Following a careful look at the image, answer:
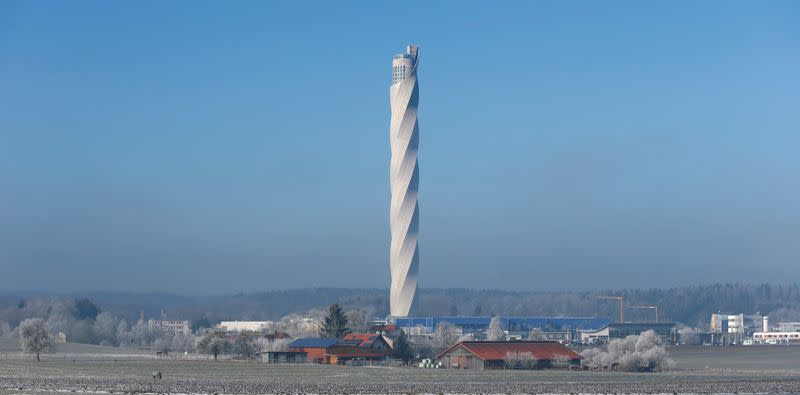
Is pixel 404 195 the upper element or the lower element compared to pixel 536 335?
upper

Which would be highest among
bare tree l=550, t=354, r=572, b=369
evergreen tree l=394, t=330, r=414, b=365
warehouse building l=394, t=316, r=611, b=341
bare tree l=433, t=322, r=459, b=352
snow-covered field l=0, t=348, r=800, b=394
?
warehouse building l=394, t=316, r=611, b=341

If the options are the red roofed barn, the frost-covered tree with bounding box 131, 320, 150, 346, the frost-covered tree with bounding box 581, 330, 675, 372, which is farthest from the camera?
the frost-covered tree with bounding box 131, 320, 150, 346

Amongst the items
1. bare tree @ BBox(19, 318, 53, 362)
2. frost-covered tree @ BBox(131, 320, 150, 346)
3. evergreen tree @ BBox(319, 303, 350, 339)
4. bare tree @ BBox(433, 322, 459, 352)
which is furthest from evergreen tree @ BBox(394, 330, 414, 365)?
frost-covered tree @ BBox(131, 320, 150, 346)

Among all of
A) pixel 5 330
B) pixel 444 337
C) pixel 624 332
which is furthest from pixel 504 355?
pixel 5 330

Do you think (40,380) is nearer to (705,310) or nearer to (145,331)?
(145,331)

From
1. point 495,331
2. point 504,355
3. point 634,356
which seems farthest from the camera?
point 495,331

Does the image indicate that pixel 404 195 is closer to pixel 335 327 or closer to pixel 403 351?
pixel 335 327

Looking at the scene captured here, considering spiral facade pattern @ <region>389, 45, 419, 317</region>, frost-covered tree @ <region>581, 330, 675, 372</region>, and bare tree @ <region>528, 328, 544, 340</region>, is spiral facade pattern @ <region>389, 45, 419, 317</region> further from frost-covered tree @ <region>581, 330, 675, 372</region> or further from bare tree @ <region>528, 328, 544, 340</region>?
frost-covered tree @ <region>581, 330, 675, 372</region>
